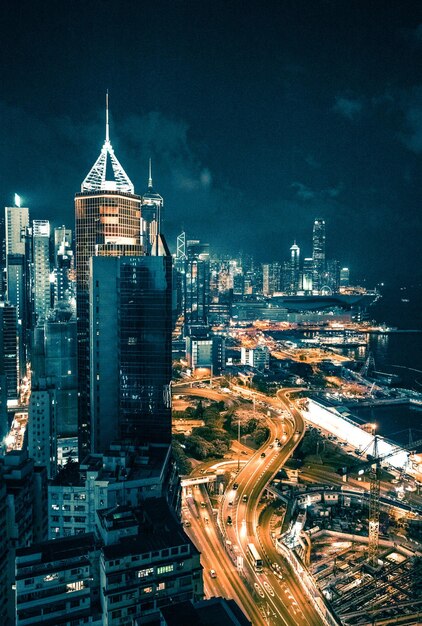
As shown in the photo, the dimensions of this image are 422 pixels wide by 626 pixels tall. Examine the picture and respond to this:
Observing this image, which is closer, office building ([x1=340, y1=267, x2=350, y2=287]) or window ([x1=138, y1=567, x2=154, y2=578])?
window ([x1=138, y1=567, x2=154, y2=578])

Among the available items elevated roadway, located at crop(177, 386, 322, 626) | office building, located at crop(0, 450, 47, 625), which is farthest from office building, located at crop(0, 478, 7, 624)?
elevated roadway, located at crop(177, 386, 322, 626)

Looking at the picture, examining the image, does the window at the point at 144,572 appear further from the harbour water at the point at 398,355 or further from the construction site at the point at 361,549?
the harbour water at the point at 398,355

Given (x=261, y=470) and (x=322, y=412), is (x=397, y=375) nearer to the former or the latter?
(x=322, y=412)

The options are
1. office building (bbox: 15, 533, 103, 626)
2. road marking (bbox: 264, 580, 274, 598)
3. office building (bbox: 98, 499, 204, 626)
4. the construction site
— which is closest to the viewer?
office building (bbox: 98, 499, 204, 626)

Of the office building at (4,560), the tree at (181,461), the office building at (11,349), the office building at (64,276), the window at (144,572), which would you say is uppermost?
the office building at (64,276)

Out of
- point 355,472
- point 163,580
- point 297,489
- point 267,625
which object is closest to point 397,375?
point 355,472

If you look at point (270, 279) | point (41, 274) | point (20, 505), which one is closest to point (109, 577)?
point (20, 505)

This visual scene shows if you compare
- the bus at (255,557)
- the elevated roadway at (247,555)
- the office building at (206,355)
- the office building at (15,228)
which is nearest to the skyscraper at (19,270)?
the office building at (15,228)

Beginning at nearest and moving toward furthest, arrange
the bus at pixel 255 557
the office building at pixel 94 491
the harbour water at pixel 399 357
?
1. the office building at pixel 94 491
2. the bus at pixel 255 557
3. the harbour water at pixel 399 357

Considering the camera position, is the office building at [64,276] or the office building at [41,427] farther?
the office building at [64,276]

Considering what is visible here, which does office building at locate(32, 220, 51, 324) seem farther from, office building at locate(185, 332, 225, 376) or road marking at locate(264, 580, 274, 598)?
road marking at locate(264, 580, 274, 598)
